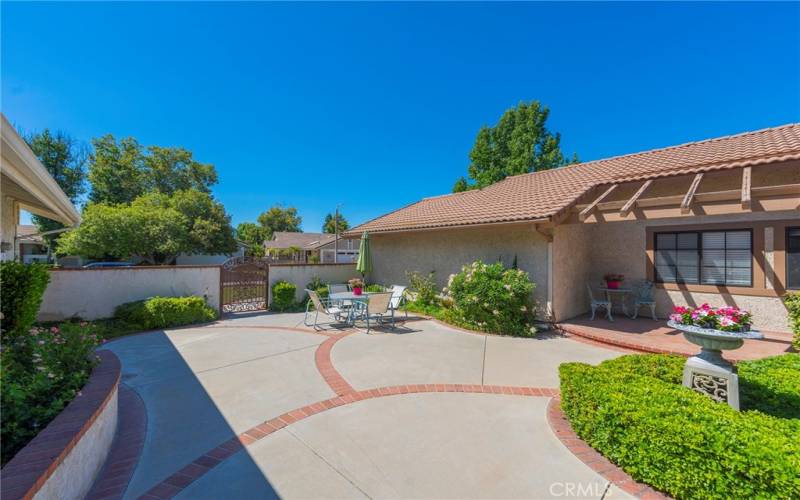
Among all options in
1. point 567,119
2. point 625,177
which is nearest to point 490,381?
point 625,177

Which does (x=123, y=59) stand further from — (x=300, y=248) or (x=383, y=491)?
(x=300, y=248)

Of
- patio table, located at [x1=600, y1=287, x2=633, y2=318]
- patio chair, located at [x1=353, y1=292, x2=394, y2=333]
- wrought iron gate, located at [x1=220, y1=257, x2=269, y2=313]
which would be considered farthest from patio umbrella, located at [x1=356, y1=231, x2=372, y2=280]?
patio table, located at [x1=600, y1=287, x2=633, y2=318]

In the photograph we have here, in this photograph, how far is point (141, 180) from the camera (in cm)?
3725

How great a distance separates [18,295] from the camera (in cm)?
518

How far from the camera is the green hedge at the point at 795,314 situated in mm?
6633

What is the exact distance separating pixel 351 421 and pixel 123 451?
2.38 meters

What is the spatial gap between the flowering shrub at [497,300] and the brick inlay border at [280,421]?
351 cm

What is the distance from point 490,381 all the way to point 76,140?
44831 millimetres

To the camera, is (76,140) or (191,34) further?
(76,140)

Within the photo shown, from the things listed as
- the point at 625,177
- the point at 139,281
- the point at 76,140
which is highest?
the point at 76,140

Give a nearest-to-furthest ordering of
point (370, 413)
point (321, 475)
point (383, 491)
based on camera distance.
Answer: point (383, 491)
point (321, 475)
point (370, 413)

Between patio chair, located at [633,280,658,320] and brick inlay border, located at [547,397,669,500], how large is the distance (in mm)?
7068

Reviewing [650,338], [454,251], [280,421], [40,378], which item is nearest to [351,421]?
[280,421]

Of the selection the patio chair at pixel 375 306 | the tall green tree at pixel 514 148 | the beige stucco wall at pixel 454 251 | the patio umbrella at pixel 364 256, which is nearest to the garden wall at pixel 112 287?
the patio umbrella at pixel 364 256
